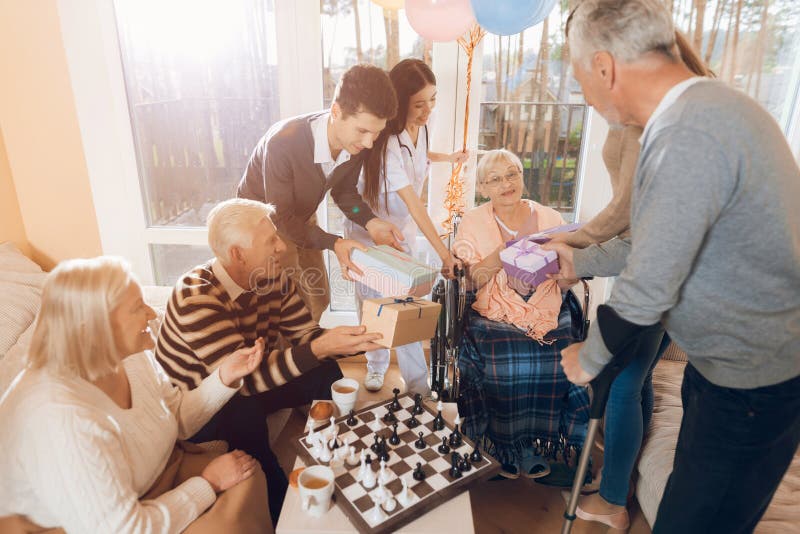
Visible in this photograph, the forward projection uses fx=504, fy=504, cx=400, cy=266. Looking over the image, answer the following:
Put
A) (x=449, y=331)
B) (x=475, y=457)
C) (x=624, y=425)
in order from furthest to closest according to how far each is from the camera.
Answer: (x=449, y=331) < (x=624, y=425) < (x=475, y=457)

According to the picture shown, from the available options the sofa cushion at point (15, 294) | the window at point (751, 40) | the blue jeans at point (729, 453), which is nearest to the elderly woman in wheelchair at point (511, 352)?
the blue jeans at point (729, 453)

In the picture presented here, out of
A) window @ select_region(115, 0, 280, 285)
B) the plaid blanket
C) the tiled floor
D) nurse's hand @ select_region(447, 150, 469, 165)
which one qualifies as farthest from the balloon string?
the tiled floor

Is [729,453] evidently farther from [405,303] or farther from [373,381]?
[373,381]

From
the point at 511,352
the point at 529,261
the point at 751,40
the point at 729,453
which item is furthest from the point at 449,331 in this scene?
the point at 751,40

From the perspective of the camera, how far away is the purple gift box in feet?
5.44

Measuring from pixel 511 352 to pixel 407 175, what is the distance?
896 millimetres

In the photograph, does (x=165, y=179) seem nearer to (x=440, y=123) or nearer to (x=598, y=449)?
(x=440, y=123)

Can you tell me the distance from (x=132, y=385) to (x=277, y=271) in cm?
58

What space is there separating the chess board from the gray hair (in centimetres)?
104

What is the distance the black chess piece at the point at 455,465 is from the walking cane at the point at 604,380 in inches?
13.7

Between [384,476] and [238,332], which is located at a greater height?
[238,332]

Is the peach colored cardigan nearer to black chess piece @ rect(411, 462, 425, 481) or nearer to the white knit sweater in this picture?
black chess piece @ rect(411, 462, 425, 481)

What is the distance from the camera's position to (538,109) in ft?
8.18

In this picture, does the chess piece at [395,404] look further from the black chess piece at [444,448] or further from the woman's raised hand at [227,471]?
the woman's raised hand at [227,471]
